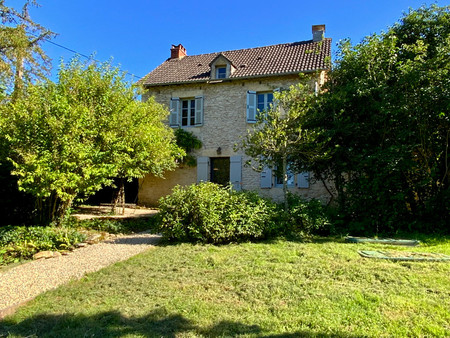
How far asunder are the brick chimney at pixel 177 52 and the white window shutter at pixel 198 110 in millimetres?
4125

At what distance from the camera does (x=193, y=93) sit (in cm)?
1377

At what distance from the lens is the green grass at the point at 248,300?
107 inches

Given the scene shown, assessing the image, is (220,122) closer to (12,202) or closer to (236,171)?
(236,171)

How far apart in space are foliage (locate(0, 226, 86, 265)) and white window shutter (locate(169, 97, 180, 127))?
314 inches

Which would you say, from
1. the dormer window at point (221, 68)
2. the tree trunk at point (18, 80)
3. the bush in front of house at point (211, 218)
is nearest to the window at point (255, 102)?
the dormer window at point (221, 68)

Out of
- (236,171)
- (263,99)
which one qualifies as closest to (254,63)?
(263,99)

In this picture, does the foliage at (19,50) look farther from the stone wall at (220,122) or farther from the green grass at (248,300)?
the green grass at (248,300)

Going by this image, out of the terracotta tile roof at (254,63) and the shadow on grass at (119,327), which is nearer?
the shadow on grass at (119,327)

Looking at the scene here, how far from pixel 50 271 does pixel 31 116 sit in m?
3.85

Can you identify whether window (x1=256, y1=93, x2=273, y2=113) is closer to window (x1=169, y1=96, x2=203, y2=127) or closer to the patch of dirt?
window (x1=169, y1=96, x2=203, y2=127)

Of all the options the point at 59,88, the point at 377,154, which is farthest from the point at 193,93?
the point at 377,154

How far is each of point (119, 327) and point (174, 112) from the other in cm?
1189

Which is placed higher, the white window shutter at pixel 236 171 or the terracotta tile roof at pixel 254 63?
the terracotta tile roof at pixel 254 63

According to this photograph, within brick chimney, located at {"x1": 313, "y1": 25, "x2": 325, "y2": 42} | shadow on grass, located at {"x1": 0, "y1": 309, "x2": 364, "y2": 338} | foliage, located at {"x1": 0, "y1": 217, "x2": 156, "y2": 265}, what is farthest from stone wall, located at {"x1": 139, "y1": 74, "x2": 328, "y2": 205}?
shadow on grass, located at {"x1": 0, "y1": 309, "x2": 364, "y2": 338}
